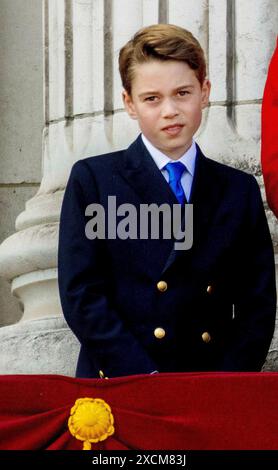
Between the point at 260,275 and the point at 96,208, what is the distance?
0.41 m

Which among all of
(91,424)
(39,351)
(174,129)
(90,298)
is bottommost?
(39,351)

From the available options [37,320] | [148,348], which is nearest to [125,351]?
[148,348]

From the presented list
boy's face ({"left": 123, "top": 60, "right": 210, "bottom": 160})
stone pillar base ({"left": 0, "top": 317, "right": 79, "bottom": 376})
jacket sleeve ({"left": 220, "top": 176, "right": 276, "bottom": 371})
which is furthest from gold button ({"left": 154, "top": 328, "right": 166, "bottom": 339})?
stone pillar base ({"left": 0, "top": 317, "right": 79, "bottom": 376})

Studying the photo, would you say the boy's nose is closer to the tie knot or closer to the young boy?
the young boy

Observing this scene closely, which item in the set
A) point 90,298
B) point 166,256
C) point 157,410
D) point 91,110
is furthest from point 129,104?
point 91,110

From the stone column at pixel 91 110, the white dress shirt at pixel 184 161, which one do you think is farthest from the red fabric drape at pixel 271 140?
the stone column at pixel 91 110

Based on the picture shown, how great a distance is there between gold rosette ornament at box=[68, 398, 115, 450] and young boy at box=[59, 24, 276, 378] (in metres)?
0.40

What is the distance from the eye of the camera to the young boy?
3637 mm

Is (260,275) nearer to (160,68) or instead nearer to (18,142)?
(160,68)

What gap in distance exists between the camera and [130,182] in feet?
12.5

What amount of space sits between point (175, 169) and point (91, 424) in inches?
32.2

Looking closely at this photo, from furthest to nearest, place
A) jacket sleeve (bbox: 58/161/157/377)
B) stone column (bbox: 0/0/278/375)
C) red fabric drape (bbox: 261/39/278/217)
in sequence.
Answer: stone column (bbox: 0/0/278/375)
red fabric drape (bbox: 261/39/278/217)
jacket sleeve (bbox: 58/161/157/377)

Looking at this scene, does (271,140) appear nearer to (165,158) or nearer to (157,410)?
(165,158)

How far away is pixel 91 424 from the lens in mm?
3160
